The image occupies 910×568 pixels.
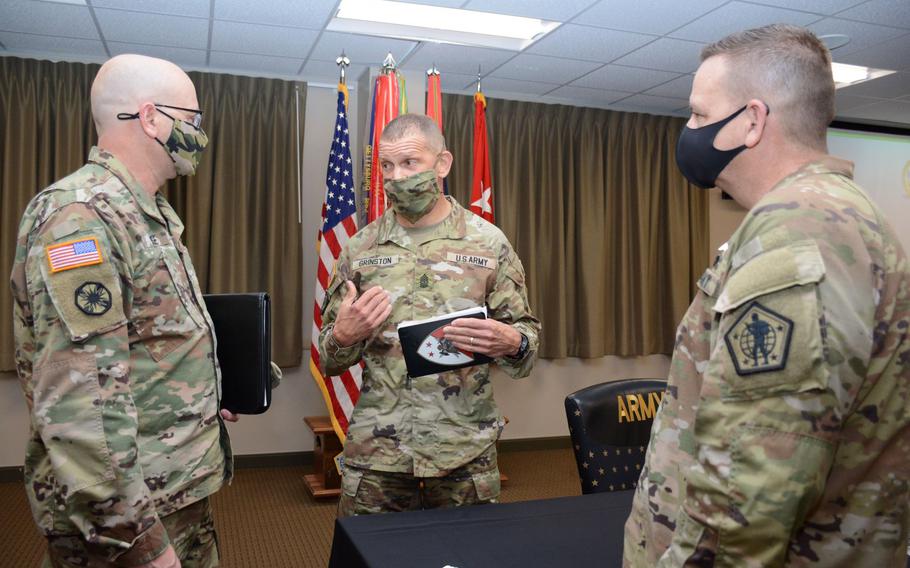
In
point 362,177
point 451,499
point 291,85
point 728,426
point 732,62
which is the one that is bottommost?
point 451,499

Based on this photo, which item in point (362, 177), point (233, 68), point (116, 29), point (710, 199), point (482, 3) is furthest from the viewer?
point (710, 199)

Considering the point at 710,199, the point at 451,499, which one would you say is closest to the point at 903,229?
the point at 710,199

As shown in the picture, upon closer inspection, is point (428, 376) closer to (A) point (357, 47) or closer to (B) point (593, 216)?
(A) point (357, 47)

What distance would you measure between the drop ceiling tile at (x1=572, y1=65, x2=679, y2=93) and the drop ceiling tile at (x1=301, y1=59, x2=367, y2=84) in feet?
5.01

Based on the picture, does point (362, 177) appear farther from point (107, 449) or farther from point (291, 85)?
point (107, 449)

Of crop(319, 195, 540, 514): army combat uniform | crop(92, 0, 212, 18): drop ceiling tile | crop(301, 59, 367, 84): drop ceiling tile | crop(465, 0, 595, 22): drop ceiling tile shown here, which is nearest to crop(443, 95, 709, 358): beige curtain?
crop(301, 59, 367, 84): drop ceiling tile

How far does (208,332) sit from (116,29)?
3048mm

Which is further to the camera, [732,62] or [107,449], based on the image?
[107,449]

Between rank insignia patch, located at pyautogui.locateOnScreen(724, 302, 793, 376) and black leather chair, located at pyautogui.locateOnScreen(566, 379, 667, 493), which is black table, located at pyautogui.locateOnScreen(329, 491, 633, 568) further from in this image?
rank insignia patch, located at pyautogui.locateOnScreen(724, 302, 793, 376)

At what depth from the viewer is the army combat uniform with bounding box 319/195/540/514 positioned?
78.8 inches

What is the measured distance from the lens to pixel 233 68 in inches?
185

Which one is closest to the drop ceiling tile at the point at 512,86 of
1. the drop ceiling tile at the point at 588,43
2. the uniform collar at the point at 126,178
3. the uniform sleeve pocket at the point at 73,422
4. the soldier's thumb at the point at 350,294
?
the drop ceiling tile at the point at 588,43

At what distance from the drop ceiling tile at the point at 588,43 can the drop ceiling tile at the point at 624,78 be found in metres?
0.25

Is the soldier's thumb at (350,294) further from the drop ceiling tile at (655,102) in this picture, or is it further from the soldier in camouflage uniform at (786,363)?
the drop ceiling tile at (655,102)
